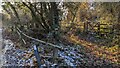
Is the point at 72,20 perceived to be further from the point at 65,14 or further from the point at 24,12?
the point at 24,12

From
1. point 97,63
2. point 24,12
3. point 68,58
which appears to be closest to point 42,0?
point 24,12

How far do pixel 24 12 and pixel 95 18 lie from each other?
18.6 inches

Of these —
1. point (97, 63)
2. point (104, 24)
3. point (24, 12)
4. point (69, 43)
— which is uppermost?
point (24, 12)

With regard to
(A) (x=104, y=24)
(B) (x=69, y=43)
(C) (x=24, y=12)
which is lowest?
(B) (x=69, y=43)

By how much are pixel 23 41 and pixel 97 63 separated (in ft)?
1.73

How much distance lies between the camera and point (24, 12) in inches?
63.0

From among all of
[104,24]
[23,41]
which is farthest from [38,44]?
[104,24]

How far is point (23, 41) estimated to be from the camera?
162 cm

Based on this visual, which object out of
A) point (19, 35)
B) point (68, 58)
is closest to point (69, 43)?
point (68, 58)

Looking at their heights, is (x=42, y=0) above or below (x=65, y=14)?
above

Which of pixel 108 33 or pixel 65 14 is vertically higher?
pixel 65 14

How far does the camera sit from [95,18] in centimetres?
164

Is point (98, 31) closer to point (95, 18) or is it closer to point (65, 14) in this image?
point (95, 18)

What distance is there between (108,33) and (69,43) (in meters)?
0.27
